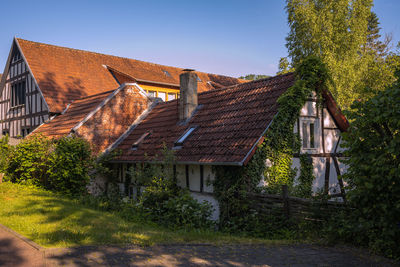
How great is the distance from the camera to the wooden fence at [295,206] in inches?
354

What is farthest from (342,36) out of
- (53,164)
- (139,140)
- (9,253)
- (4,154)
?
(9,253)

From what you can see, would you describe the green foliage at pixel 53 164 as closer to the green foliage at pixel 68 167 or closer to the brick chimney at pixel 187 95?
the green foliage at pixel 68 167

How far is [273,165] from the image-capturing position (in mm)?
12328

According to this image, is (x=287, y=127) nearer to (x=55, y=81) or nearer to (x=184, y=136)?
(x=184, y=136)

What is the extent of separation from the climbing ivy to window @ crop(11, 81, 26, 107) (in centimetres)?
1760

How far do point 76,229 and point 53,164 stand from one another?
7857 mm

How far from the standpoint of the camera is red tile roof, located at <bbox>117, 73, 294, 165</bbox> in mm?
12023

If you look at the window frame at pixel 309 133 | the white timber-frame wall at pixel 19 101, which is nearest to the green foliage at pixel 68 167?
the white timber-frame wall at pixel 19 101

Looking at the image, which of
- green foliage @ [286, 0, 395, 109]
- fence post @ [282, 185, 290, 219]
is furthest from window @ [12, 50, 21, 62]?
fence post @ [282, 185, 290, 219]

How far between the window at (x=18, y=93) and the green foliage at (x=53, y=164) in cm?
924

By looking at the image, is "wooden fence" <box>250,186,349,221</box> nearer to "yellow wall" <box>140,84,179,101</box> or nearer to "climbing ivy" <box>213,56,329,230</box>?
"climbing ivy" <box>213,56,329,230</box>

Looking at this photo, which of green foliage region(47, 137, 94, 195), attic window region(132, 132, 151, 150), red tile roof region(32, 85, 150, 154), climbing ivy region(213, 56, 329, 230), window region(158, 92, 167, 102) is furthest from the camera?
window region(158, 92, 167, 102)

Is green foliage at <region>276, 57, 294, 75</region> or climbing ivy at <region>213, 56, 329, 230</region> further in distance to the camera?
green foliage at <region>276, 57, 294, 75</region>

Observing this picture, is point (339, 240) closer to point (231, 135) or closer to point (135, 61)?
point (231, 135)
